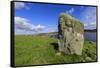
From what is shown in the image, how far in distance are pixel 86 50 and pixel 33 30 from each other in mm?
706

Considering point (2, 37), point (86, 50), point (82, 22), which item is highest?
point (82, 22)

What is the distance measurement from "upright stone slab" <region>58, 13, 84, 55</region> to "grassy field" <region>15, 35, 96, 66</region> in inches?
2.8

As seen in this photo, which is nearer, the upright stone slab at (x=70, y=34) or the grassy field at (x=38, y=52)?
the grassy field at (x=38, y=52)

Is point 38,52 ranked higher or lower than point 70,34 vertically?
lower

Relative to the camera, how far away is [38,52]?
235 centimetres

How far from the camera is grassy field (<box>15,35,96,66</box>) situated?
7.45 ft

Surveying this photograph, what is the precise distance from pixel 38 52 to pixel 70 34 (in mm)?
432

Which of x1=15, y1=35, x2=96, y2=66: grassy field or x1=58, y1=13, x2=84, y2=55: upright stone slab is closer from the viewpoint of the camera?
x1=15, y1=35, x2=96, y2=66: grassy field

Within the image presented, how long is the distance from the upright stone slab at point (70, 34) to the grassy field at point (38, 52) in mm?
71

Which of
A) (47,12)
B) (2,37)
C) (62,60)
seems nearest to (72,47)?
(62,60)

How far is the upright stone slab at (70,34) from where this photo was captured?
2447 mm

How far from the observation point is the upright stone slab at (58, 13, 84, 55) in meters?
2.45

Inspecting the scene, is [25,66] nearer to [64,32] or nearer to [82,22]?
[64,32]

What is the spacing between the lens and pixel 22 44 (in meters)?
2.28
